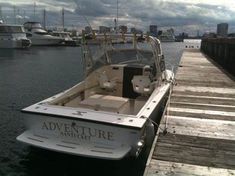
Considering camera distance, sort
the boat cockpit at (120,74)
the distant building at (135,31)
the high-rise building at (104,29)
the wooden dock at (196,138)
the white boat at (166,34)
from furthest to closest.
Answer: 1. the white boat at (166,34)
2. the high-rise building at (104,29)
3. the distant building at (135,31)
4. the boat cockpit at (120,74)
5. the wooden dock at (196,138)

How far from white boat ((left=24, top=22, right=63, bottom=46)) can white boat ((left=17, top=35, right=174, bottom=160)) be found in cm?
7670

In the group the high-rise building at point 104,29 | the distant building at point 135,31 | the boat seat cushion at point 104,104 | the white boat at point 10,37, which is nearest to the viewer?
the boat seat cushion at point 104,104

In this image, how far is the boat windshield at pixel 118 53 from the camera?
38.4ft

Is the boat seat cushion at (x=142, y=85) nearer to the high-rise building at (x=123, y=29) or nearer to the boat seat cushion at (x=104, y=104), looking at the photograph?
the boat seat cushion at (x=104, y=104)

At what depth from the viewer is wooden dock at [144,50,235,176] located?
6.83 metres

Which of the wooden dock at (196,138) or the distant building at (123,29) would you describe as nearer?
the wooden dock at (196,138)

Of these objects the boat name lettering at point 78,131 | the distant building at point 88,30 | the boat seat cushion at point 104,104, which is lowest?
the boat name lettering at point 78,131

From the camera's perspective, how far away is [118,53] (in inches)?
506

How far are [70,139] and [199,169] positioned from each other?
294 cm

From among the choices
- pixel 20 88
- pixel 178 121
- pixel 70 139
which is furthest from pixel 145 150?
pixel 20 88

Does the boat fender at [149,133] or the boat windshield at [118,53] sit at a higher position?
the boat windshield at [118,53]

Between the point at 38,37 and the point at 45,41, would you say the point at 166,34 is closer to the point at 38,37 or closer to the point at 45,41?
the point at 38,37

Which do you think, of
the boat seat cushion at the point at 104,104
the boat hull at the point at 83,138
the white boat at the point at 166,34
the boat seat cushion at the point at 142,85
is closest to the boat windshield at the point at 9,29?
the white boat at the point at 166,34

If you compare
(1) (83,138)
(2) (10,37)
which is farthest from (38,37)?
(1) (83,138)
